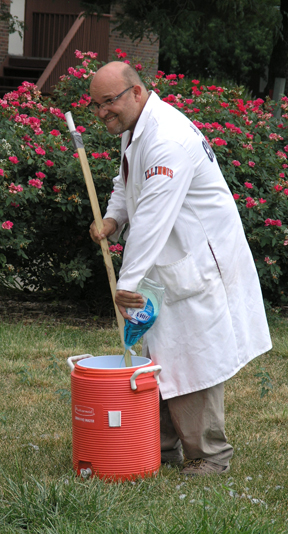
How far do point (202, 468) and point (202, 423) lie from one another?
0.77 ft

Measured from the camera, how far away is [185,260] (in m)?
3.13

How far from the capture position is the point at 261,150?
715cm

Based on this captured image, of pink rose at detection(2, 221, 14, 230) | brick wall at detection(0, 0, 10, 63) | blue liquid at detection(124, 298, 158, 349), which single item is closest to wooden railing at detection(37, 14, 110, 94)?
brick wall at detection(0, 0, 10, 63)

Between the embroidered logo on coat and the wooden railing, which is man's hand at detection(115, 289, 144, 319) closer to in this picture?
the embroidered logo on coat

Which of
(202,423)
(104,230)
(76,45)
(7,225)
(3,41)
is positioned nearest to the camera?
(202,423)

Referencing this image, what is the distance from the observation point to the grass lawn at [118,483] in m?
2.63

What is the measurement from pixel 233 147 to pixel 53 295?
2324 mm

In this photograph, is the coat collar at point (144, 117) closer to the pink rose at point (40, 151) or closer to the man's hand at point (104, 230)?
the man's hand at point (104, 230)

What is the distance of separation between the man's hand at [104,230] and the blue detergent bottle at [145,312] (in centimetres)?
41

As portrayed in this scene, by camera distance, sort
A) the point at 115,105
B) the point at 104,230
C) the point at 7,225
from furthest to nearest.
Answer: the point at 7,225
the point at 104,230
the point at 115,105

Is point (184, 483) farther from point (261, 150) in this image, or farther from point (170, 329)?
point (261, 150)

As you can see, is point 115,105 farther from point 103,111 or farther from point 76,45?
point 76,45

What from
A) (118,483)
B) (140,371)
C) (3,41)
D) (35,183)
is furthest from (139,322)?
(3,41)

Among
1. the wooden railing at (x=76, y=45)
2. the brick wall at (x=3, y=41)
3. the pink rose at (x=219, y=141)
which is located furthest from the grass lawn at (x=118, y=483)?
the brick wall at (x=3, y=41)
